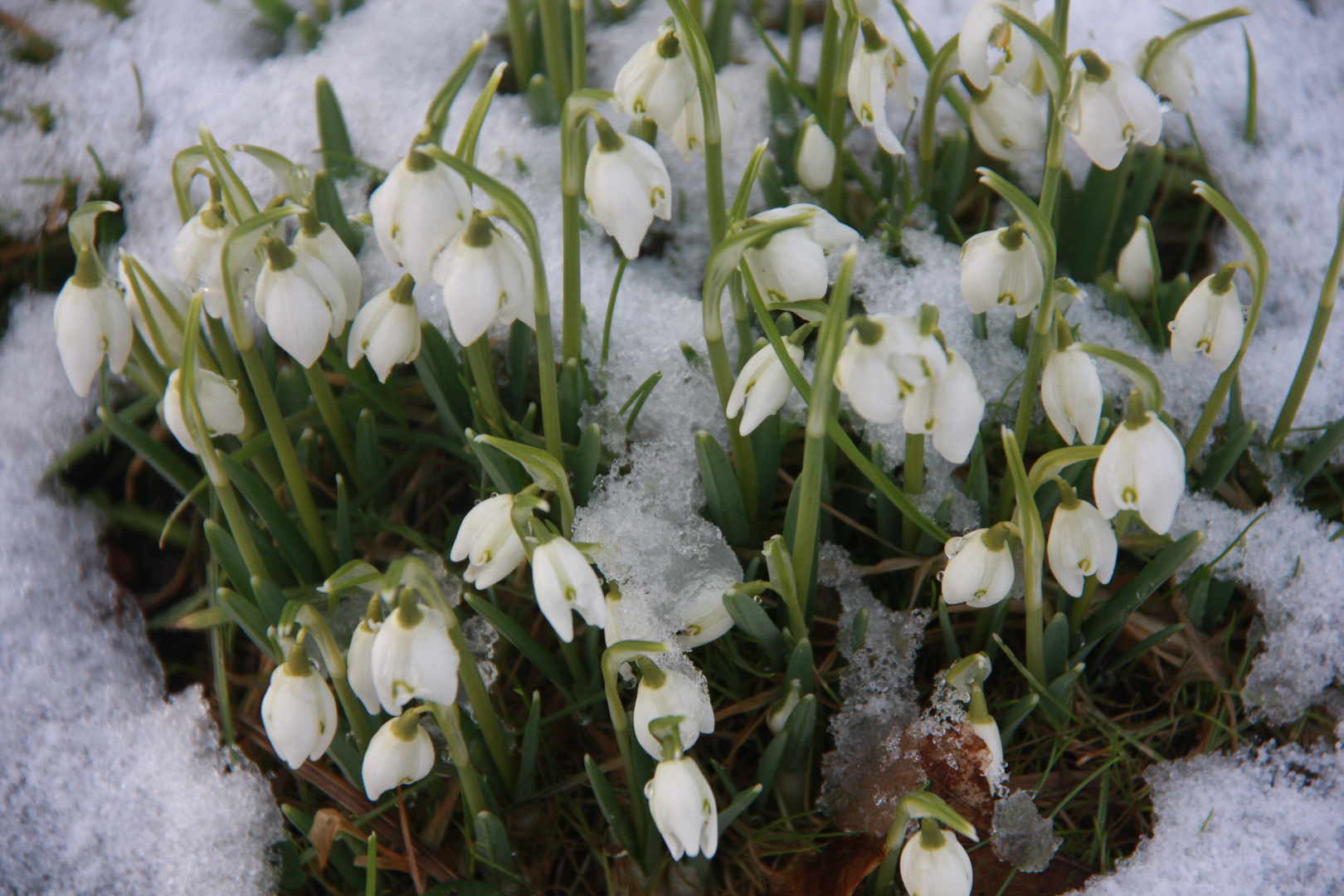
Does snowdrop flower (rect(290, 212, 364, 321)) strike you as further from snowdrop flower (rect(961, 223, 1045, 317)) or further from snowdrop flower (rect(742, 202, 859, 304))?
snowdrop flower (rect(961, 223, 1045, 317))

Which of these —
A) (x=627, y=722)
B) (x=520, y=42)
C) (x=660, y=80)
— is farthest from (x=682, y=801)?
(x=520, y=42)

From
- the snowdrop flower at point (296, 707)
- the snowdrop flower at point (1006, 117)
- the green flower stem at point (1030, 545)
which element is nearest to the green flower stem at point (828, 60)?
the snowdrop flower at point (1006, 117)

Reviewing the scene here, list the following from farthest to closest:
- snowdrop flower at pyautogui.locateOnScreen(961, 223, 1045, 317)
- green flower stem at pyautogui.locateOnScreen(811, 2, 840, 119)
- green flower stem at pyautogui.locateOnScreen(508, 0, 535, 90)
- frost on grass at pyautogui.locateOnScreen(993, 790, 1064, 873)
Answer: green flower stem at pyautogui.locateOnScreen(508, 0, 535, 90) < green flower stem at pyautogui.locateOnScreen(811, 2, 840, 119) < frost on grass at pyautogui.locateOnScreen(993, 790, 1064, 873) < snowdrop flower at pyautogui.locateOnScreen(961, 223, 1045, 317)

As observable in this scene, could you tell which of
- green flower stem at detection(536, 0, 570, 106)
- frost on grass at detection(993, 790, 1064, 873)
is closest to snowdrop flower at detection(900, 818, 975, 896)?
frost on grass at detection(993, 790, 1064, 873)

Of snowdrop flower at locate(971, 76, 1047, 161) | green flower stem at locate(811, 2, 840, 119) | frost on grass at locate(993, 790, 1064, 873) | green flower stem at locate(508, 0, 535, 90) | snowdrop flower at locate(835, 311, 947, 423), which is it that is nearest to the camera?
snowdrop flower at locate(835, 311, 947, 423)

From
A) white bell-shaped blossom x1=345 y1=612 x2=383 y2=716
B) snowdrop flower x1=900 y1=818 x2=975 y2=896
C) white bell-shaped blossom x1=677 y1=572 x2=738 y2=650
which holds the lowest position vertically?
snowdrop flower x1=900 y1=818 x2=975 y2=896

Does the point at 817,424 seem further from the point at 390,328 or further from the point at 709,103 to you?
the point at 390,328
